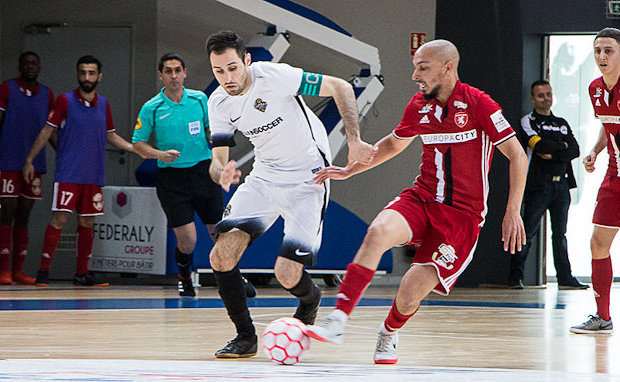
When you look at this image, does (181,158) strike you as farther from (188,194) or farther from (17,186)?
(17,186)

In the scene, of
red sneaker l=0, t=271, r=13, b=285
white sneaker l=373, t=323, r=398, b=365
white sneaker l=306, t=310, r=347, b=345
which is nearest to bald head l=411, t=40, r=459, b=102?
white sneaker l=373, t=323, r=398, b=365

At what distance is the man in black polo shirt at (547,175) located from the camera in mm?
10992

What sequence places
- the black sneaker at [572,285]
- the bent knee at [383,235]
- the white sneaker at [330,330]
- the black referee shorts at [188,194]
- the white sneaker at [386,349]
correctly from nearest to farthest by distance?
the white sneaker at [330,330] → the bent knee at [383,235] → the white sneaker at [386,349] → the black referee shorts at [188,194] → the black sneaker at [572,285]

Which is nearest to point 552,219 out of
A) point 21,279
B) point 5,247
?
point 21,279

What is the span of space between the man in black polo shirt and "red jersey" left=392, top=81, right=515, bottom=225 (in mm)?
6706

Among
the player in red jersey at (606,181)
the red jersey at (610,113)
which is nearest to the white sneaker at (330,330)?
the player in red jersey at (606,181)

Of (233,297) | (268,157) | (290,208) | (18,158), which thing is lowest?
(233,297)

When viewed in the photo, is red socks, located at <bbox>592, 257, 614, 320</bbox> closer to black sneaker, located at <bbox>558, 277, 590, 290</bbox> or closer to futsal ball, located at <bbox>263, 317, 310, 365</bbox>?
futsal ball, located at <bbox>263, 317, 310, 365</bbox>

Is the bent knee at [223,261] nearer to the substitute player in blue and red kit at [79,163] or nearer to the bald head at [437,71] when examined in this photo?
the bald head at [437,71]

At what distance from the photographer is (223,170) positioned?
4.57m

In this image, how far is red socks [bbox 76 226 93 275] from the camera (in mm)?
10156

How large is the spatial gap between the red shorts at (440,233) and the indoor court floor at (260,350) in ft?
1.35

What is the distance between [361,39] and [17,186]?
444cm

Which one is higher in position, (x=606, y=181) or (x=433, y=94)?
(x=433, y=94)
